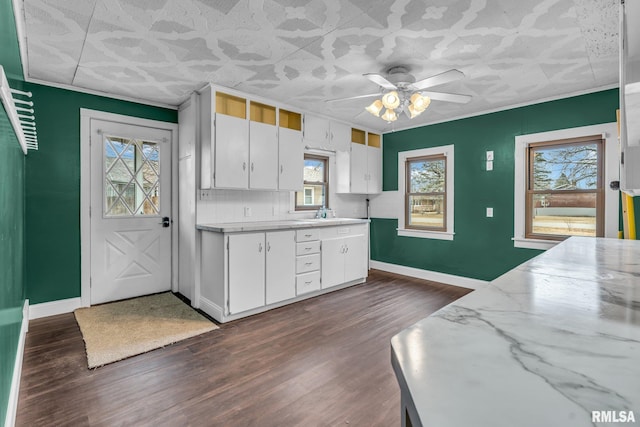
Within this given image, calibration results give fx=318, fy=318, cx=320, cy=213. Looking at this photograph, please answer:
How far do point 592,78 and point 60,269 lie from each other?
5.77m

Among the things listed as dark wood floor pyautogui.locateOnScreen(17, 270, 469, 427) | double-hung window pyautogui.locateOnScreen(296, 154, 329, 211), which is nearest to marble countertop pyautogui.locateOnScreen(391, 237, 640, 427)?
dark wood floor pyautogui.locateOnScreen(17, 270, 469, 427)

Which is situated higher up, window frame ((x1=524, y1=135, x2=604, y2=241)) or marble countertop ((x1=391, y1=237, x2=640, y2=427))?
window frame ((x1=524, y1=135, x2=604, y2=241))

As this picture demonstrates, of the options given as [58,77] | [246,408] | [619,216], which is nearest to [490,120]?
[619,216]

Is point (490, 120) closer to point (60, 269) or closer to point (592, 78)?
point (592, 78)

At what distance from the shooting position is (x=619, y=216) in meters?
3.28

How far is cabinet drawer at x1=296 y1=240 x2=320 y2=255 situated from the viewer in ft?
12.4

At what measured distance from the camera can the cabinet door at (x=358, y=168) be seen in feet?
16.4

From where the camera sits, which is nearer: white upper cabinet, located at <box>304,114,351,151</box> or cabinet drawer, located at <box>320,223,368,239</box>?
cabinet drawer, located at <box>320,223,368,239</box>

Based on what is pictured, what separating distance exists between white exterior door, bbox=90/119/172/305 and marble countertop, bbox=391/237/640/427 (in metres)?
3.98

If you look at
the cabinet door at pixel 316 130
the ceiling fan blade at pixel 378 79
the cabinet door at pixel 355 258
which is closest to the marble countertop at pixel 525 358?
the ceiling fan blade at pixel 378 79

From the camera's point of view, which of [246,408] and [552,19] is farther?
[552,19]

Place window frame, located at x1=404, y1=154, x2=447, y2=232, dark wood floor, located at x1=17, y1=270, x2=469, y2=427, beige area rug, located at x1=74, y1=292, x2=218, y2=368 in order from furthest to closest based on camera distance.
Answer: window frame, located at x1=404, y1=154, x2=447, y2=232
beige area rug, located at x1=74, y1=292, x2=218, y2=368
dark wood floor, located at x1=17, y1=270, x2=469, y2=427

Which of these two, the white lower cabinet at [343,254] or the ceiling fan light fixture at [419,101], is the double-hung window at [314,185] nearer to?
the white lower cabinet at [343,254]

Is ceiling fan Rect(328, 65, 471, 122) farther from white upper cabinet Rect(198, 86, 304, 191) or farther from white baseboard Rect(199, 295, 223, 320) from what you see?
white baseboard Rect(199, 295, 223, 320)
